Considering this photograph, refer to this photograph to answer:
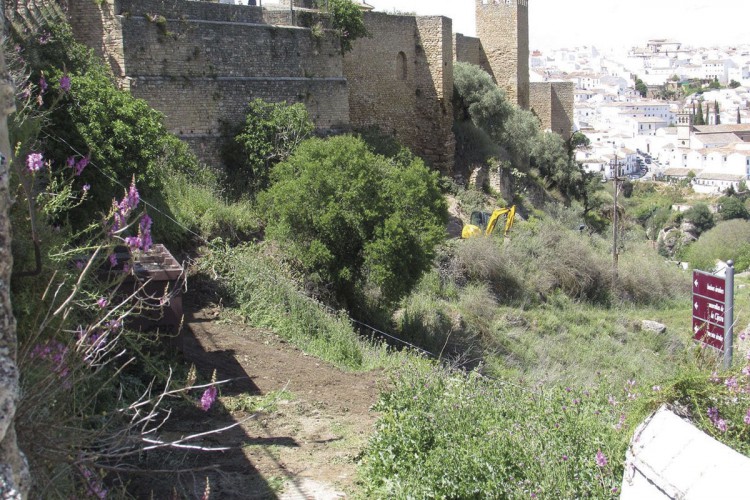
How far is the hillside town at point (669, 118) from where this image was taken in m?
86.1

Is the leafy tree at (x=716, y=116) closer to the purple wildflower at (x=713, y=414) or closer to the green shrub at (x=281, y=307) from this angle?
the green shrub at (x=281, y=307)

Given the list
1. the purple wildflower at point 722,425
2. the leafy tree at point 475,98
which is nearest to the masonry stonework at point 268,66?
the leafy tree at point 475,98

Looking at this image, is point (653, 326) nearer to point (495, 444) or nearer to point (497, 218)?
point (497, 218)

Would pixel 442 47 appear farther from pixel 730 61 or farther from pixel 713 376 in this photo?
pixel 730 61

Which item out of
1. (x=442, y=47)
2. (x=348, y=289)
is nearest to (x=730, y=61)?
(x=442, y=47)

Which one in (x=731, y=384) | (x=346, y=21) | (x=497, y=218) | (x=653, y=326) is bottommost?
(x=653, y=326)

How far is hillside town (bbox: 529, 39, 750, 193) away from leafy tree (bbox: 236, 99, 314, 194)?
33.0ft

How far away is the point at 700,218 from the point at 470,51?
92.3 feet

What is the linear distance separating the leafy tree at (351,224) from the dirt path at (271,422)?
306 cm

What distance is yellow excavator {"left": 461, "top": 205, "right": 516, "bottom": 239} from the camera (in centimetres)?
1952

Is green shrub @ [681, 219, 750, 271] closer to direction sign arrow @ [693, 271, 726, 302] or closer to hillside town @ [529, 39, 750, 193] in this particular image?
hillside town @ [529, 39, 750, 193]

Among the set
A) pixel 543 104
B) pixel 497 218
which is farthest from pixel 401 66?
pixel 543 104

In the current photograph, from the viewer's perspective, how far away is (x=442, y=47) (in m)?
23.5

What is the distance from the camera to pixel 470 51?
28.6 m
